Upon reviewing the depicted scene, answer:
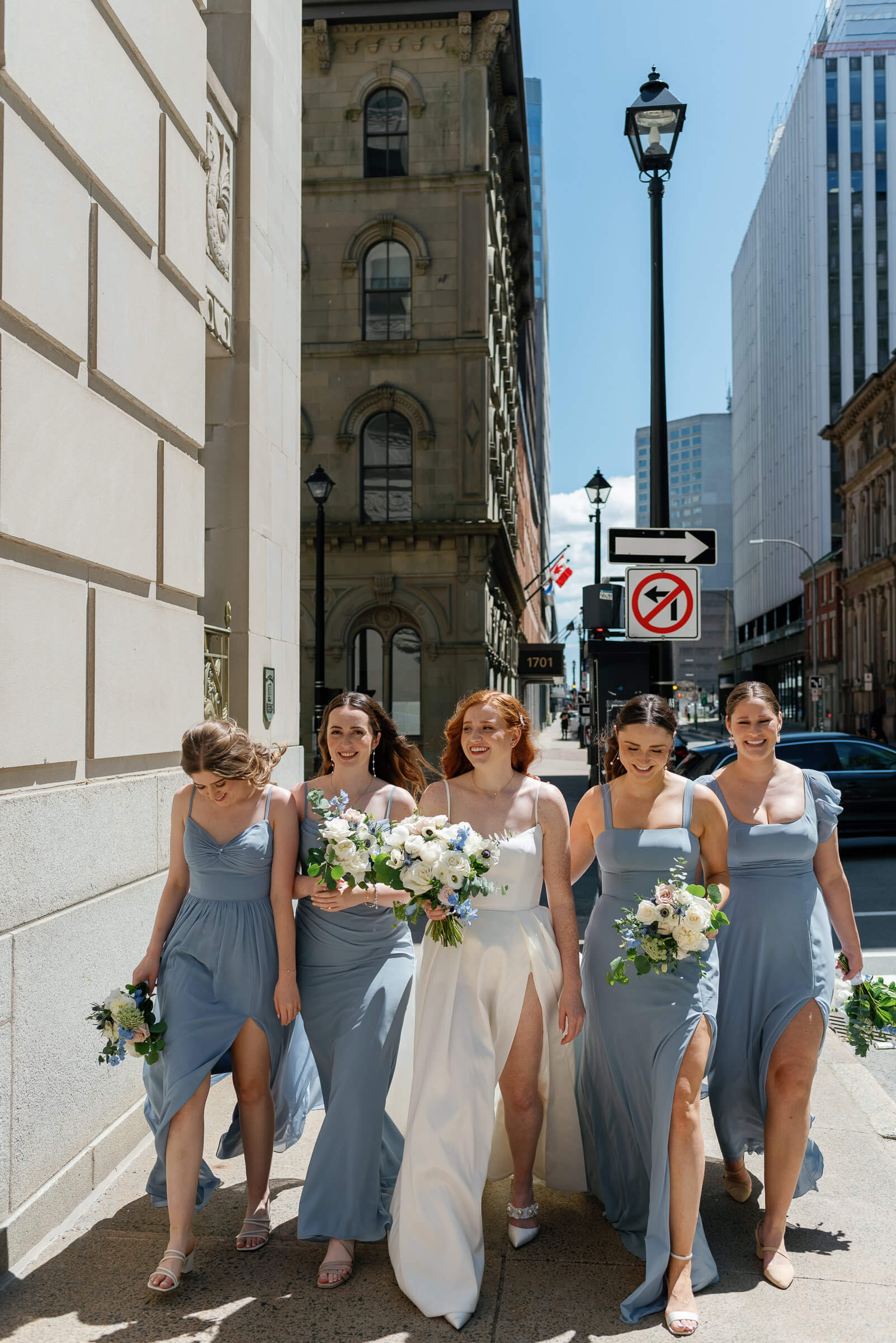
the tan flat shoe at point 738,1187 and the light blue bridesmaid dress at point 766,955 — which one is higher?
the light blue bridesmaid dress at point 766,955

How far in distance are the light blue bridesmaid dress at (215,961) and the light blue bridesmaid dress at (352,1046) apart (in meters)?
0.18

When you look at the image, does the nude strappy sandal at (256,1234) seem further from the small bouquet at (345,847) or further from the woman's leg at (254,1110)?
the small bouquet at (345,847)

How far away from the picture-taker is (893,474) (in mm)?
63188

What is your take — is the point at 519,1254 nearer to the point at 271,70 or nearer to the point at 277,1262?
the point at 277,1262

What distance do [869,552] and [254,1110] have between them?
70.4m

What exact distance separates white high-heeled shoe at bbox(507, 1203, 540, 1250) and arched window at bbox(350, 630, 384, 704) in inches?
1022

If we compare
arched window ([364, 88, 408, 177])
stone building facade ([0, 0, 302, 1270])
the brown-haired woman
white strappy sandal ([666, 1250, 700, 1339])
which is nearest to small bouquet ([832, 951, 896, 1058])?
white strappy sandal ([666, 1250, 700, 1339])

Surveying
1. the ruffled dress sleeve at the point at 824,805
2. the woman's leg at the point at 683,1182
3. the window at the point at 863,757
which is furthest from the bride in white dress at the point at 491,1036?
the window at the point at 863,757

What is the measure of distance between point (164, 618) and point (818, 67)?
328 feet

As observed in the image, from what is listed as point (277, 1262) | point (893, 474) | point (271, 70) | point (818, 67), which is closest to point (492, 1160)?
point (277, 1262)

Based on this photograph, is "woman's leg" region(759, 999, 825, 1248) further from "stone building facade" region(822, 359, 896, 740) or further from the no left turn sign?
"stone building facade" region(822, 359, 896, 740)

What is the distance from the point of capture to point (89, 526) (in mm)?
5117

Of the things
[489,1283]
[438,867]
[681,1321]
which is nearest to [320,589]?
[438,867]

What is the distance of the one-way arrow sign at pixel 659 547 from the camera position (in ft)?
27.8
